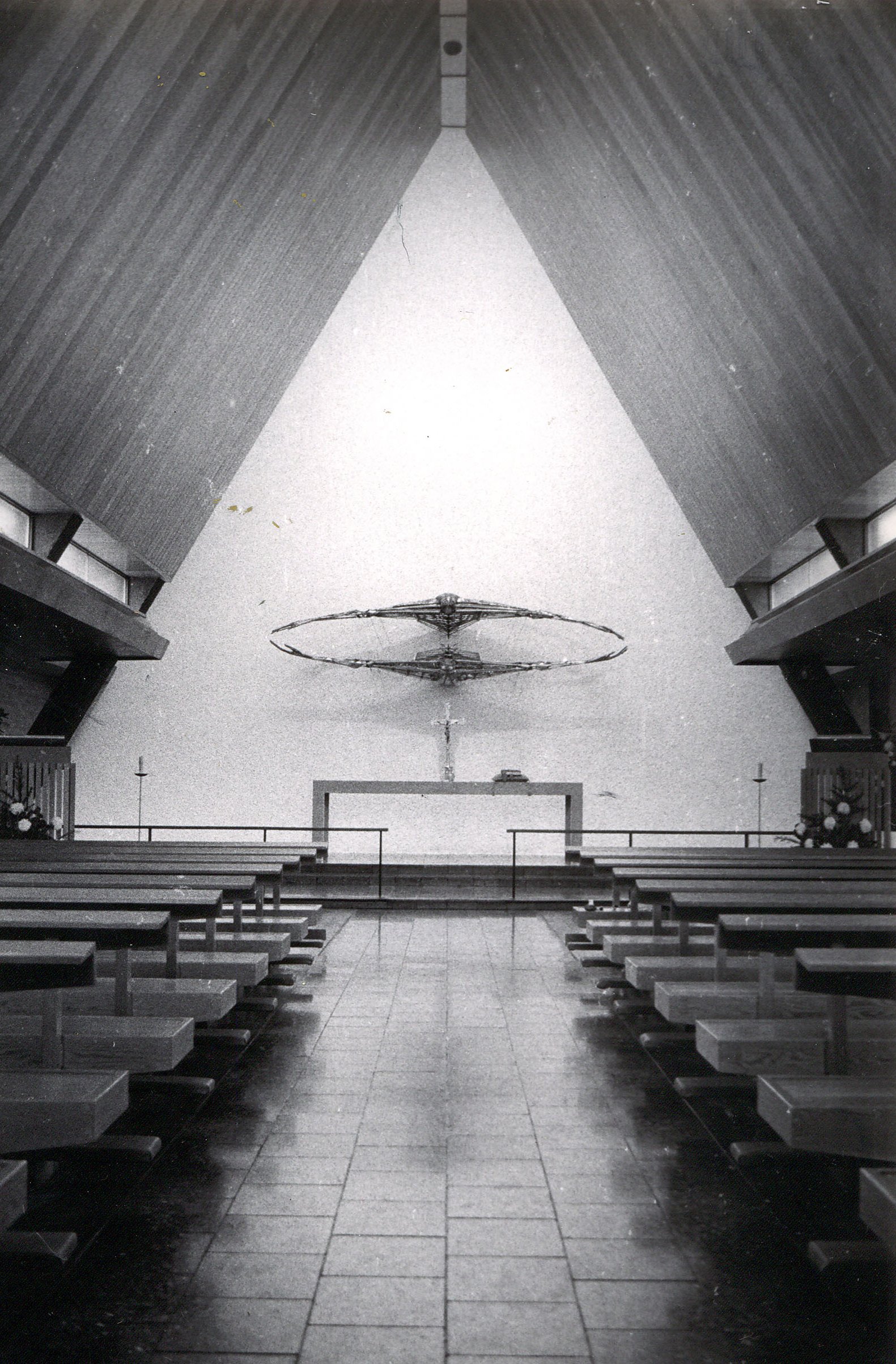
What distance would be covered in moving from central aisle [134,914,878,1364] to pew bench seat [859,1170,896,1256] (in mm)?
233

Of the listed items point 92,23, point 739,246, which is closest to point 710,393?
point 739,246

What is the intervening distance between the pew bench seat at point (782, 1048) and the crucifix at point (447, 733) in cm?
1005

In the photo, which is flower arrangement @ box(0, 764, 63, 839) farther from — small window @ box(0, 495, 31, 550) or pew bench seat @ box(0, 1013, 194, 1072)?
pew bench seat @ box(0, 1013, 194, 1072)

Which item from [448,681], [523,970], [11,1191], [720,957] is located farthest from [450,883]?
[11,1191]

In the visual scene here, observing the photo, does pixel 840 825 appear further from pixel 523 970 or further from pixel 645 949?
pixel 645 949

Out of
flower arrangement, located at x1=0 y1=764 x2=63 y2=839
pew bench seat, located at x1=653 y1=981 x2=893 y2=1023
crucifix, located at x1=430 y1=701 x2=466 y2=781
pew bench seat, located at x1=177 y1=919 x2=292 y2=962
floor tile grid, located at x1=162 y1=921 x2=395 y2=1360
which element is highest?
crucifix, located at x1=430 y1=701 x2=466 y2=781

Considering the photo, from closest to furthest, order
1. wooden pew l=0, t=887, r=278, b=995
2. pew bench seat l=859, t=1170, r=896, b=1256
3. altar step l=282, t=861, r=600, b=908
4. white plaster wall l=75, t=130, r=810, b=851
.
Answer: pew bench seat l=859, t=1170, r=896, b=1256 < wooden pew l=0, t=887, r=278, b=995 < altar step l=282, t=861, r=600, b=908 < white plaster wall l=75, t=130, r=810, b=851

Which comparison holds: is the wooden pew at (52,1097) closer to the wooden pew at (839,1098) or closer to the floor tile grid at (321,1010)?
the floor tile grid at (321,1010)

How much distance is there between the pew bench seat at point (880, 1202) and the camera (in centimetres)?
Result: 204

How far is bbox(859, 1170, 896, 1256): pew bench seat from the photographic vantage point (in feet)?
6.68

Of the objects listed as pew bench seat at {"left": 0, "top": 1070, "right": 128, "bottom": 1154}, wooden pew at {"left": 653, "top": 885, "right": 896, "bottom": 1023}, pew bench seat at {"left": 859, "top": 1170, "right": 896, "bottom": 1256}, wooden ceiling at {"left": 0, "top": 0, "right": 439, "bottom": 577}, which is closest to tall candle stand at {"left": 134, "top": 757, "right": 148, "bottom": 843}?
wooden ceiling at {"left": 0, "top": 0, "right": 439, "bottom": 577}

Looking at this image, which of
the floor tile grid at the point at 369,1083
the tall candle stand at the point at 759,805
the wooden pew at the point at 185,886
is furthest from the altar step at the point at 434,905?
the tall candle stand at the point at 759,805

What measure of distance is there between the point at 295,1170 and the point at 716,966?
1.86 metres

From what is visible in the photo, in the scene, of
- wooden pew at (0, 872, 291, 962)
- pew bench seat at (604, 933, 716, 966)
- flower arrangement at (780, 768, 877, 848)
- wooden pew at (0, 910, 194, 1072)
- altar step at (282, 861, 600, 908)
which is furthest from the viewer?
flower arrangement at (780, 768, 877, 848)
